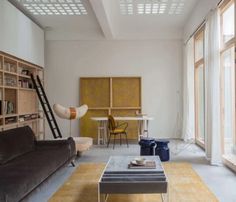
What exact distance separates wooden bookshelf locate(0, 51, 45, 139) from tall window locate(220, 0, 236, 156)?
14.3 ft

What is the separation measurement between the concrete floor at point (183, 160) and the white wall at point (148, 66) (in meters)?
1.06

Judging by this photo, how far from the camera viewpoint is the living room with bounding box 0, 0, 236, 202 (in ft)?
13.6

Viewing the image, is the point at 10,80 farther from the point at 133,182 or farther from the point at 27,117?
the point at 133,182

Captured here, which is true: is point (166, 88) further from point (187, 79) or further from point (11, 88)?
point (11, 88)

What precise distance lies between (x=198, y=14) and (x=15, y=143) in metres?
5.06

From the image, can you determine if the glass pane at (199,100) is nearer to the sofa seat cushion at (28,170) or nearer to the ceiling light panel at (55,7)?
the ceiling light panel at (55,7)

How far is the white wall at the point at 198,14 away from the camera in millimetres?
6400

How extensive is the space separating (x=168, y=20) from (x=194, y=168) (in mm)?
4603

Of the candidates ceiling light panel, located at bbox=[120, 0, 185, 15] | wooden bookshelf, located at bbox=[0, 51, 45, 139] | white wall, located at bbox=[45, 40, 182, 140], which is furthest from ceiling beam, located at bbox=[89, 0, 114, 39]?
wooden bookshelf, located at bbox=[0, 51, 45, 139]

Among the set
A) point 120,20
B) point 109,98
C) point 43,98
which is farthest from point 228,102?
point 43,98

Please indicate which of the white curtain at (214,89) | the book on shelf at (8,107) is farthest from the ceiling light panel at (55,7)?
the white curtain at (214,89)

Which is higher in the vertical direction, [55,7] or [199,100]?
[55,7]

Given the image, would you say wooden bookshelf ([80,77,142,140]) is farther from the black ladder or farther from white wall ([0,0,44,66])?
white wall ([0,0,44,66])

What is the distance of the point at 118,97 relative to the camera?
970cm
